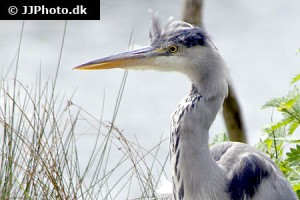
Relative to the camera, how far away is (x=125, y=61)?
3.37m

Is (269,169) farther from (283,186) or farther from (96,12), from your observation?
(96,12)

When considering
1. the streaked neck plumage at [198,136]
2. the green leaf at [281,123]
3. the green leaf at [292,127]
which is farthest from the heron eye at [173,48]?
the green leaf at [292,127]

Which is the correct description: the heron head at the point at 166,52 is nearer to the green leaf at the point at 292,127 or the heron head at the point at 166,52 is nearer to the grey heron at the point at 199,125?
the grey heron at the point at 199,125

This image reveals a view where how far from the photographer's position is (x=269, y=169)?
333 centimetres

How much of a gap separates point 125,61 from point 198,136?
1.70ft

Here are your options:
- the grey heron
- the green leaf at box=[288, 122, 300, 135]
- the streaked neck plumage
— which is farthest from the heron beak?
the green leaf at box=[288, 122, 300, 135]

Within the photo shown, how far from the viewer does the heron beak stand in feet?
11.0

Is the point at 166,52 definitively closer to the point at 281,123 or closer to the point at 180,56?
the point at 180,56

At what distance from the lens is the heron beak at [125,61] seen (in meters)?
3.36

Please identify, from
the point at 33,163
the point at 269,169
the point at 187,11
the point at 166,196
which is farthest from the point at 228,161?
the point at 187,11

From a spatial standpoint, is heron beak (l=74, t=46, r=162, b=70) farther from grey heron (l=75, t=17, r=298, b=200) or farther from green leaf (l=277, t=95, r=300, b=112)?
green leaf (l=277, t=95, r=300, b=112)

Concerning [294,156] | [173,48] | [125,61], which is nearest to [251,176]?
[294,156]

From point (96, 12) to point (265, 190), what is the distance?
6.96ft

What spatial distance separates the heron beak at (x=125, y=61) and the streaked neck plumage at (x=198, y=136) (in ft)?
0.76
